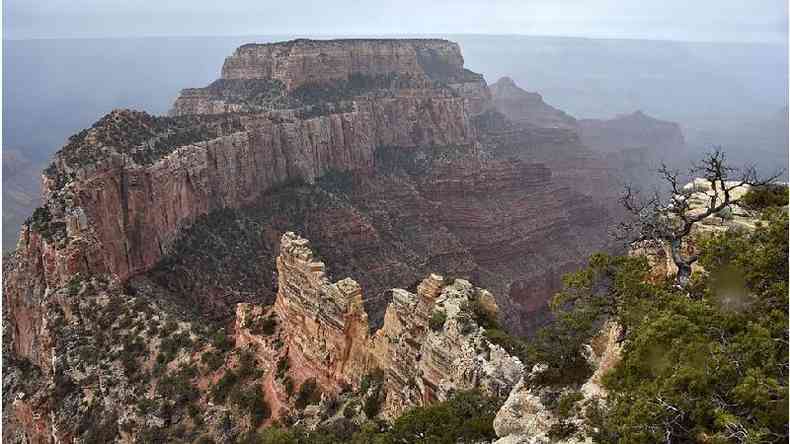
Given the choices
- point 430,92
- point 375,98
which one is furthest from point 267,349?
point 430,92

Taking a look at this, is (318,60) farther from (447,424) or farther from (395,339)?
(447,424)

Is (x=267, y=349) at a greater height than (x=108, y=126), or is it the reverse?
(x=108, y=126)

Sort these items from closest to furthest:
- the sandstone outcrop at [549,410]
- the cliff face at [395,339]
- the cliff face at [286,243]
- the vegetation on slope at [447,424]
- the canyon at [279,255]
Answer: the sandstone outcrop at [549,410] → the vegetation on slope at [447,424] → the cliff face at [395,339] → the canyon at [279,255] → the cliff face at [286,243]

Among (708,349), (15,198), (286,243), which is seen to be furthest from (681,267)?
(15,198)

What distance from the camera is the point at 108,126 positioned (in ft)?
171

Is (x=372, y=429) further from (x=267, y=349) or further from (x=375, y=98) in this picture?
(x=375, y=98)

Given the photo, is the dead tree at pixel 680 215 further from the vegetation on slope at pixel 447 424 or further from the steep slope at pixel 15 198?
the steep slope at pixel 15 198

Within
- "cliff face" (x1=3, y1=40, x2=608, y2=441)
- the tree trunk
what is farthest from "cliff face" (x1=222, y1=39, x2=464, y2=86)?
the tree trunk

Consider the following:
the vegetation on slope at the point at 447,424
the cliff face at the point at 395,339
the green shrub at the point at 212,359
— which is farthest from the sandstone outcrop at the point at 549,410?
the green shrub at the point at 212,359

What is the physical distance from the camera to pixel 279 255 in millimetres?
47750

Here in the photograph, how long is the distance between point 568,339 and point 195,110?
91284mm

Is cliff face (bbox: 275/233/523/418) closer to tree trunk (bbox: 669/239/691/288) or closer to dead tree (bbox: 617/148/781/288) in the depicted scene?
dead tree (bbox: 617/148/781/288)

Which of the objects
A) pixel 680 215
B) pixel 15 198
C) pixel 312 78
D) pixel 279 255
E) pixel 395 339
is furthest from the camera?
pixel 15 198

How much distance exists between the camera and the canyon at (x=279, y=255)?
98.4ft
